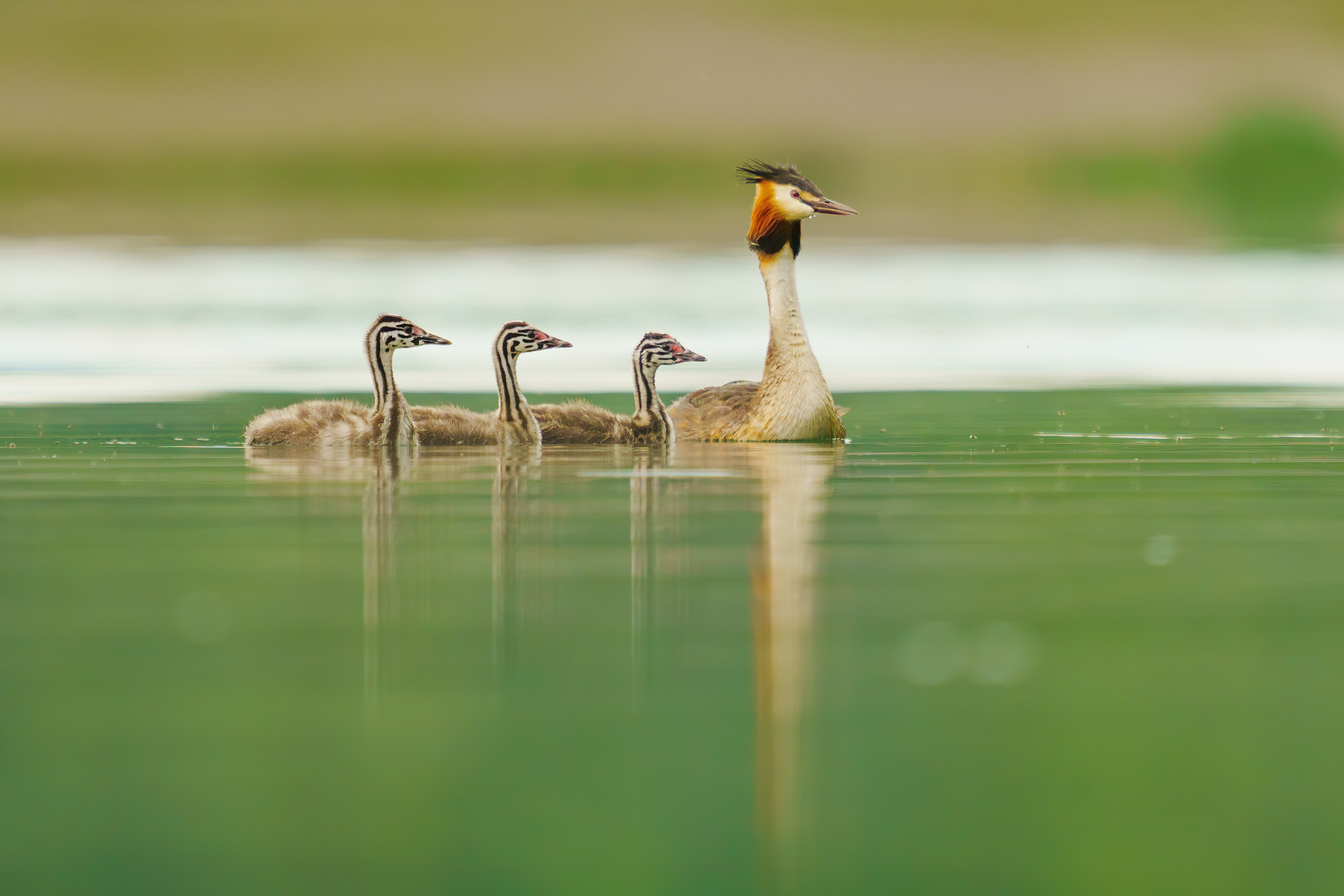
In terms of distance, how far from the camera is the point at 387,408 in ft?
39.8

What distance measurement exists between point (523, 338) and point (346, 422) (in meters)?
1.45

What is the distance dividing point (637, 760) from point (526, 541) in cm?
322

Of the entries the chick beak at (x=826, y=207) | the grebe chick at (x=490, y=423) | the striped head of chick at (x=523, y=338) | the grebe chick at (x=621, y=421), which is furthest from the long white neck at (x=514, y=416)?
the chick beak at (x=826, y=207)

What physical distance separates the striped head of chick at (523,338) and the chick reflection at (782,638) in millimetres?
3256

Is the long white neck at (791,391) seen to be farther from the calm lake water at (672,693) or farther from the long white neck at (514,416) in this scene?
the calm lake water at (672,693)

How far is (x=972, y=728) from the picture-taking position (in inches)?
183

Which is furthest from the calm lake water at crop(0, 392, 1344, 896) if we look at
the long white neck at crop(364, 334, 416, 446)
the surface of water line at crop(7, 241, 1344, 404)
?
the surface of water line at crop(7, 241, 1344, 404)

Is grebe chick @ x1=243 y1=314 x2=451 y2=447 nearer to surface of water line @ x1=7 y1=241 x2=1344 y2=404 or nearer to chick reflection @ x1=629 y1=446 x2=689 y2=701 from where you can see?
chick reflection @ x1=629 y1=446 x2=689 y2=701

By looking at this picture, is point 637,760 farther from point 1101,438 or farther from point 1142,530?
point 1101,438

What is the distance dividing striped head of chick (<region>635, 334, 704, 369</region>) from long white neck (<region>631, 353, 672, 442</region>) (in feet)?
0.13

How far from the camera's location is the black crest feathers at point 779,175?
13.1 m

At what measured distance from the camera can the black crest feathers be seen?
13117 mm

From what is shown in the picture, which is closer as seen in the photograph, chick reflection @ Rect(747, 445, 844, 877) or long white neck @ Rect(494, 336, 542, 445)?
chick reflection @ Rect(747, 445, 844, 877)

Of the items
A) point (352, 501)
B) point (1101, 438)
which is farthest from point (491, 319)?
point (352, 501)
